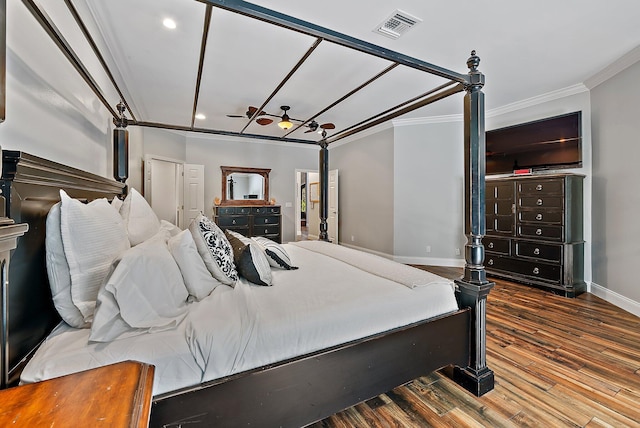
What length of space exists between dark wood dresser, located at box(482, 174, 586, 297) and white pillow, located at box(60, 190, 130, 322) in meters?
4.61

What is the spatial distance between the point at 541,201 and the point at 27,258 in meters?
4.87

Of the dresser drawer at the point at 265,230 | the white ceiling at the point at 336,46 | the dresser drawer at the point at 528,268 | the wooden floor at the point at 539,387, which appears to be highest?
the white ceiling at the point at 336,46

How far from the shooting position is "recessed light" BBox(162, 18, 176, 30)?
2.49 metres

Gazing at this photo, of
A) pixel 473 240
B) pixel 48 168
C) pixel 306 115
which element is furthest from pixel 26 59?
pixel 306 115

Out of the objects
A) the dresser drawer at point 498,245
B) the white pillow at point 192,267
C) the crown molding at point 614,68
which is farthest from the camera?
the dresser drawer at point 498,245

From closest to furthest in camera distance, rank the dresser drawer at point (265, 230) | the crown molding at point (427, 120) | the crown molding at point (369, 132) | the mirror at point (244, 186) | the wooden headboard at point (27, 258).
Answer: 1. the wooden headboard at point (27, 258)
2. the crown molding at point (427, 120)
3. the crown molding at point (369, 132)
4. the dresser drawer at point (265, 230)
5. the mirror at point (244, 186)

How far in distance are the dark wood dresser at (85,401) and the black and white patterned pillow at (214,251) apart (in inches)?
36.2

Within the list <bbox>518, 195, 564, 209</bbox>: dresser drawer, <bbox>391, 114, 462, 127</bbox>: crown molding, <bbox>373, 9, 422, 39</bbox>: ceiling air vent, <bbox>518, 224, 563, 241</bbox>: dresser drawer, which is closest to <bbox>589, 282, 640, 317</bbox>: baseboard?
<bbox>518, 224, 563, 241</bbox>: dresser drawer

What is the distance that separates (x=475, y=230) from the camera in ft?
5.91

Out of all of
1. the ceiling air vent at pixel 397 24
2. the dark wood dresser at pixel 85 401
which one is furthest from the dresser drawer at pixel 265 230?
the dark wood dresser at pixel 85 401

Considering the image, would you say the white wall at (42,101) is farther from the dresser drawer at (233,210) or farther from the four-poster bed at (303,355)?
the dresser drawer at (233,210)

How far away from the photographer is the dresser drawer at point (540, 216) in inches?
143

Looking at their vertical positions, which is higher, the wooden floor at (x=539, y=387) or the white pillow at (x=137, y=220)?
the white pillow at (x=137, y=220)

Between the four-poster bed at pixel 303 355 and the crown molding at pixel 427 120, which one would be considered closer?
the four-poster bed at pixel 303 355
